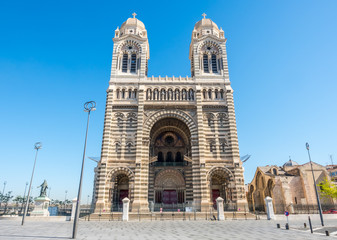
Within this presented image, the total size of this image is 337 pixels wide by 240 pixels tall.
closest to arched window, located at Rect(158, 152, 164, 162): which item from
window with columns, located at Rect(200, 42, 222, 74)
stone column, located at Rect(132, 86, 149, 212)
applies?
stone column, located at Rect(132, 86, 149, 212)

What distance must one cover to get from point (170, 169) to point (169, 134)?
647 centimetres

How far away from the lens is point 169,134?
3544 cm

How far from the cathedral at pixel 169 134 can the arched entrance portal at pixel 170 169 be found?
0.44 ft

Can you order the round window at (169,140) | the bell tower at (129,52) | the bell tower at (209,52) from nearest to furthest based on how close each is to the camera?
the bell tower at (129,52) → the bell tower at (209,52) → the round window at (169,140)

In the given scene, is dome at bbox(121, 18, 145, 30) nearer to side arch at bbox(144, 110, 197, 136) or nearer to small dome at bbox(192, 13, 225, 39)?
small dome at bbox(192, 13, 225, 39)

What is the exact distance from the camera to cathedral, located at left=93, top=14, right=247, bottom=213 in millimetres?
26266

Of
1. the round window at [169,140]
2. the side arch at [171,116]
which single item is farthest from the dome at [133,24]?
the round window at [169,140]

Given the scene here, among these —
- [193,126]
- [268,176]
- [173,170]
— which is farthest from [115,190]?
[268,176]

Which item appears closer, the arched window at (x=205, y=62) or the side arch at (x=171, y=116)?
the side arch at (x=171, y=116)

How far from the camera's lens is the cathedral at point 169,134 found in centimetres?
2627

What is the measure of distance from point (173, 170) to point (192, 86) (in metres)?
12.7

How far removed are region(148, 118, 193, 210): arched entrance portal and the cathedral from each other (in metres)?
0.14

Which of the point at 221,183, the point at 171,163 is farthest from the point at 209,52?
the point at 221,183

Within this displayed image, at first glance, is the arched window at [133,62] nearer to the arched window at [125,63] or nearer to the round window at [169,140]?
the arched window at [125,63]
